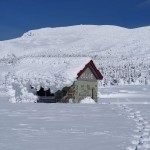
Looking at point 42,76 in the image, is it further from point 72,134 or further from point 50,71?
point 72,134

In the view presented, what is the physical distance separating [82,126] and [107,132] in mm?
1342

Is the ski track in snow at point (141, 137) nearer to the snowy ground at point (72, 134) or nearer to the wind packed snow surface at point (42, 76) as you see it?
the snowy ground at point (72, 134)

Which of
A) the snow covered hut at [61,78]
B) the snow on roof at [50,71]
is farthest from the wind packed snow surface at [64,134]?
the snow covered hut at [61,78]

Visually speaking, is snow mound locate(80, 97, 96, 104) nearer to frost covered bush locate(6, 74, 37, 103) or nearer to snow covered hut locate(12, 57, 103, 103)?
snow covered hut locate(12, 57, 103, 103)

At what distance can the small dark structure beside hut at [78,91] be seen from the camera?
27.4 m

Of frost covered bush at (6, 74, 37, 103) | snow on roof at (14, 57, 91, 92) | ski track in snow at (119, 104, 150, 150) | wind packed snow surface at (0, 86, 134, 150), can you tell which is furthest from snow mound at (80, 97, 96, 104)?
ski track in snow at (119, 104, 150, 150)

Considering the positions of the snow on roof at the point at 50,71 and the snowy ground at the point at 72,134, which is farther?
the snow on roof at the point at 50,71

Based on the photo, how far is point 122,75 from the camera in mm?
111500

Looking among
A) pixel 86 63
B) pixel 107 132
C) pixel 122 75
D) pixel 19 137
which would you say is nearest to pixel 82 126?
pixel 107 132

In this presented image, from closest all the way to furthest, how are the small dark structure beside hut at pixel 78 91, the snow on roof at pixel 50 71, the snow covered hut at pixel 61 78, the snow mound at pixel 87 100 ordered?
the snow on roof at pixel 50 71, the snow covered hut at pixel 61 78, the small dark structure beside hut at pixel 78 91, the snow mound at pixel 87 100

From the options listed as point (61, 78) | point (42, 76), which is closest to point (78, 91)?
point (61, 78)

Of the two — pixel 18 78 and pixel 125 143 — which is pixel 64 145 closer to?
pixel 125 143

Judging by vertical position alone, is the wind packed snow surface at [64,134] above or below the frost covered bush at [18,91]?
below

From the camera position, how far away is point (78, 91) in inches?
1095
